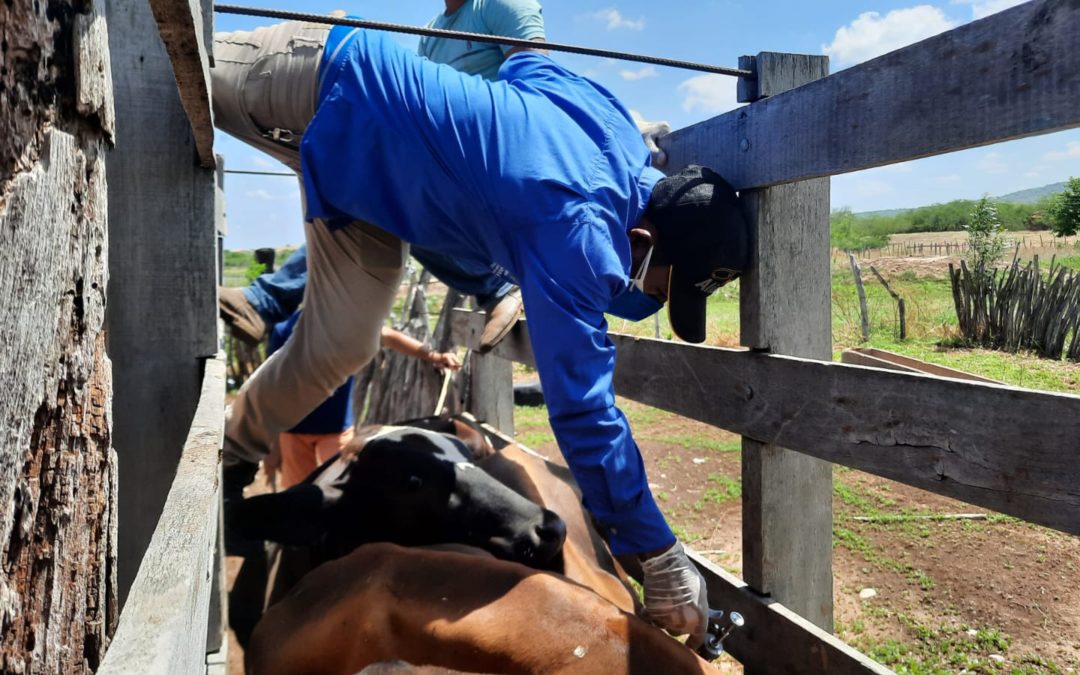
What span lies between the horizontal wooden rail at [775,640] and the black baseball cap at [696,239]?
853mm

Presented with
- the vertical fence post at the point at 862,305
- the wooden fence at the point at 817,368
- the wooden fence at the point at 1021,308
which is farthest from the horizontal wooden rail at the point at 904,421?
the vertical fence post at the point at 862,305

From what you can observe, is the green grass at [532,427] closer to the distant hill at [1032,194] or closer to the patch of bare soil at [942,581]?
the patch of bare soil at [942,581]

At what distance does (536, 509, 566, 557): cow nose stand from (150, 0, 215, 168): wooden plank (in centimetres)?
155

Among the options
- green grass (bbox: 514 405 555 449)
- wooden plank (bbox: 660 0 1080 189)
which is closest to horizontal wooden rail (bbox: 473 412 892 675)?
wooden plank (bbox: 660 0 1080 189)

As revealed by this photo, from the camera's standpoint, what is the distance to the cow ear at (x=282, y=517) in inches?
104

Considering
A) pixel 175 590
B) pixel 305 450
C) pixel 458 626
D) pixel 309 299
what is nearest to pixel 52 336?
pixel 175 590

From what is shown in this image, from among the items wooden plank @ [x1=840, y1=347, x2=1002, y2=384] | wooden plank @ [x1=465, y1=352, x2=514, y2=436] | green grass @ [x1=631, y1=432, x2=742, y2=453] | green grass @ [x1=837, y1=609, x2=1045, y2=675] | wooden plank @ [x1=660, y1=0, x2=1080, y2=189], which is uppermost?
wooden plank @ [x1=660, y1=0, x2=1080, y2=189]

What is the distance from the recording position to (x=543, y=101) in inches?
96.9

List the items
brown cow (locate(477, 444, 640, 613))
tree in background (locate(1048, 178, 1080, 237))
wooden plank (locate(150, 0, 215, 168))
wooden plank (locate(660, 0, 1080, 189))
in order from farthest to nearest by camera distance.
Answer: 1. brown cow (locate(477, 444, 640, 613))
2. tree in background (locate(1048, 178, 1080, 237))
3. wooden plank (locate(660, 0, 1080, 189))
4. wooden plank (locate(150, 0, 215, 168))

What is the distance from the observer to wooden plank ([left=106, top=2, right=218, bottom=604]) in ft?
6.50

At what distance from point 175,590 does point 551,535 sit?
78.5 inches

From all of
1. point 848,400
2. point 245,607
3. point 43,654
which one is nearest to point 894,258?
point 848,400

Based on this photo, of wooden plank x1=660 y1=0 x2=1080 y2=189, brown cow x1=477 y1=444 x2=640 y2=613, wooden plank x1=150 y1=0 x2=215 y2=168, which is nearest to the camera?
wooden plank x1=150 y1=0 x2=215 y2=168

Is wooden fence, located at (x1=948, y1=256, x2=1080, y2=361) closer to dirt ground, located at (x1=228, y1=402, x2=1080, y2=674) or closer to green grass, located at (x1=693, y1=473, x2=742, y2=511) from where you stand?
dirt ground, located at (x1=228, y1=402, x2=1080, y2=674)
